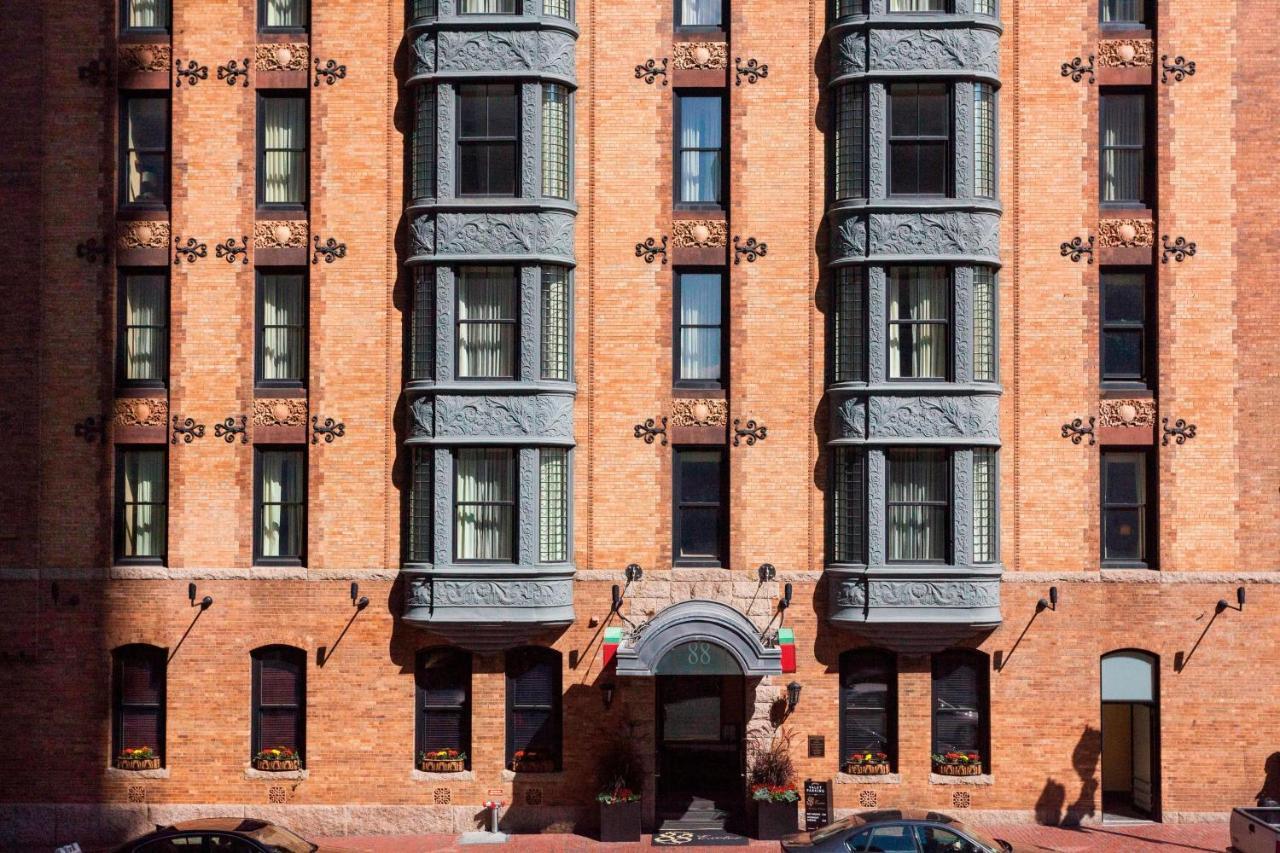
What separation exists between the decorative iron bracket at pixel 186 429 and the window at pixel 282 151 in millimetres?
4617

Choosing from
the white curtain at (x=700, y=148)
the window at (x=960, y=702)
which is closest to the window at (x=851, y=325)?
the white curtain at (x=700, y=148)

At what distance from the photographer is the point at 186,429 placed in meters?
24.2

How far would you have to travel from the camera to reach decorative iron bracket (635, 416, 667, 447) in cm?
2395

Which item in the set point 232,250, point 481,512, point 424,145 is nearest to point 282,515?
point 481,512

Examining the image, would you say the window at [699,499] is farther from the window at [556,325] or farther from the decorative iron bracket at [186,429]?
the decorative iron bracket at [186,429]

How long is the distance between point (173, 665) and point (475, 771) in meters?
6.28

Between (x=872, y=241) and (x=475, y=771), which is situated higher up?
(x=872, y=241)

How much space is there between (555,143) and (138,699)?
1365cm

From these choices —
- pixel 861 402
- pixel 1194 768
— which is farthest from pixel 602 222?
pixel 1194 768

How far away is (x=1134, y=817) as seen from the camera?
78.3 ft

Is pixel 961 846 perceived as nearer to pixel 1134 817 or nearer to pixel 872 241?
pixel 1134 817

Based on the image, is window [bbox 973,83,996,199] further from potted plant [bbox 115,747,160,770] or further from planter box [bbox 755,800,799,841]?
potted plant [bbox 115,747,160,770]

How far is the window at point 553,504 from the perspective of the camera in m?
23.4

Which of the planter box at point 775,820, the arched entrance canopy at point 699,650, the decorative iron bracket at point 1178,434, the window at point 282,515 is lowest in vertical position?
the planter box at point 775,820
